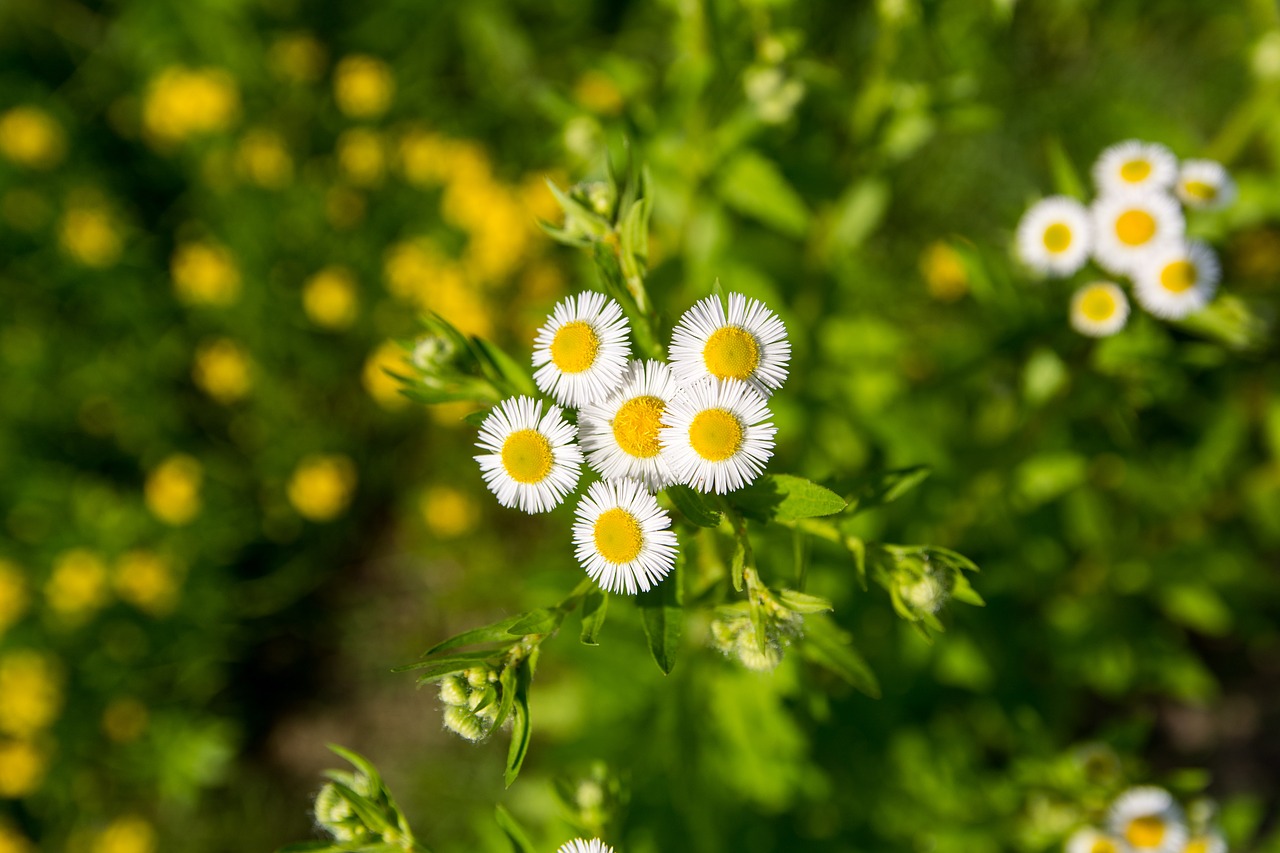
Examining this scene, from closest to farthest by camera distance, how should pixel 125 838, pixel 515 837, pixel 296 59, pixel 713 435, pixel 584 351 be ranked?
pixel 713 435
pixel 584 351
pixel 515 837
pixel 125 838
pixel 296 59

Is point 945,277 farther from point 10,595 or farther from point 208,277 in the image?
point 10,595

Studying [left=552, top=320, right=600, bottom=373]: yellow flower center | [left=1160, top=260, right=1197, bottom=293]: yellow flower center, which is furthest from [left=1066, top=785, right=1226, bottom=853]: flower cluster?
[left=552, top=320, right=600, bottom=373]: yellow flower center

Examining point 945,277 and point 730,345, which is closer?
point 730,345

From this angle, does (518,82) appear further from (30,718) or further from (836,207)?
(30,718)

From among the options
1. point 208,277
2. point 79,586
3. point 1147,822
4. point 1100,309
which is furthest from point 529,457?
point 79,586

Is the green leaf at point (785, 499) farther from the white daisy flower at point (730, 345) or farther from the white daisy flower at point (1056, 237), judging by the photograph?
the white daisy flower at point (1056, 237)

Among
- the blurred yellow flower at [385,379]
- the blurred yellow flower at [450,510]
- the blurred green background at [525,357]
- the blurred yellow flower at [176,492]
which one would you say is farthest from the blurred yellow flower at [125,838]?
the blurred yellow flower at [385,379]
